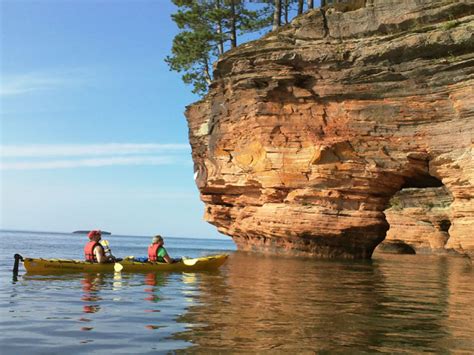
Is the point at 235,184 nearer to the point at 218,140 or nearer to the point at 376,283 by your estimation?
the point at 218,140

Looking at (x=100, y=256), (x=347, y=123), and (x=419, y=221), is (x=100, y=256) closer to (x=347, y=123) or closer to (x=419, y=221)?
(x=347, y=123)

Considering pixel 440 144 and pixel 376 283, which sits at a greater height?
pixel 440 144

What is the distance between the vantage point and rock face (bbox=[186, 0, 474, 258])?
23094mm

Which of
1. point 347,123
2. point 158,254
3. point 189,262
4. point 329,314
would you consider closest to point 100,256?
point 158,254

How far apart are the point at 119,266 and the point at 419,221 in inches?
1201

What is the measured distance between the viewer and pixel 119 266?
1769 centimetres

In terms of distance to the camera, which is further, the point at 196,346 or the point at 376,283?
the point at 376,283

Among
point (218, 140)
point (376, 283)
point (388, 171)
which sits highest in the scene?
point (218, 140)

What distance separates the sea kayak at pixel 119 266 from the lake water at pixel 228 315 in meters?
0.63

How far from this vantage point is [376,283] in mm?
16891

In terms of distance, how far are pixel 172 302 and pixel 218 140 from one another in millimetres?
20781

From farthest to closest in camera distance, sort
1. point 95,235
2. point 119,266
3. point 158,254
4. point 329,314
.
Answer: point 158,254 → point 119,266 → point 95,235 → point 329,314

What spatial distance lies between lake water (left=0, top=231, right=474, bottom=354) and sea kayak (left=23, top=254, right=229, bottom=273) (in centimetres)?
63

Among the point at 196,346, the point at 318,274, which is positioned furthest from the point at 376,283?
the point at 196,346
